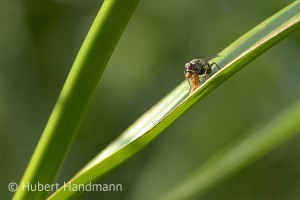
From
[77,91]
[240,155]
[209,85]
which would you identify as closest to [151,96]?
[240,155]

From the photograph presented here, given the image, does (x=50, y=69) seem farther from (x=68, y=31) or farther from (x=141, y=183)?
(x=141, y=183)

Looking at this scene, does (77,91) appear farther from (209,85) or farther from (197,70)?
(197,70)

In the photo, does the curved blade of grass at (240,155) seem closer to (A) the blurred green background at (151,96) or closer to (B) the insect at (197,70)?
(B) the insect at (197,70)

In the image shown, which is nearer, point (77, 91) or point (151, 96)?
point (77, 91)

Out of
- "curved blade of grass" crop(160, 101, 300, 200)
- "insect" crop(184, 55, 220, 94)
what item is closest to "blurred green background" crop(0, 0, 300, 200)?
"curved blade of grass" crop(160, 101, 300, 200)

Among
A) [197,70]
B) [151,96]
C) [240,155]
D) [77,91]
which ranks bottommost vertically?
[77,91]

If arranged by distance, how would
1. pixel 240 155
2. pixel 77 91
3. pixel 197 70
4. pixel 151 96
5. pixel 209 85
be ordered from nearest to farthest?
1. pixel 77 91
2. pixel 209 85
3. pixel 197 70
4. pixel 240 155
5. pixel 151 96

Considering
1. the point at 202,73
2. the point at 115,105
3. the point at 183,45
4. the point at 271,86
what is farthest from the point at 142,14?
the point at 202,73

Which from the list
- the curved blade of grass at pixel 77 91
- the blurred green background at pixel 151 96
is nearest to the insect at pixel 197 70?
the curved blade of grass at pixel 77 91
